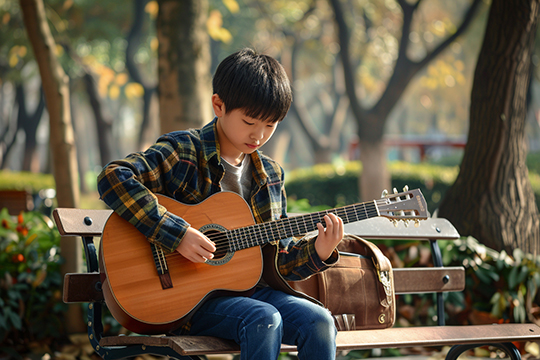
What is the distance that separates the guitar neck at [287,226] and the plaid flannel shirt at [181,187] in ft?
0.37

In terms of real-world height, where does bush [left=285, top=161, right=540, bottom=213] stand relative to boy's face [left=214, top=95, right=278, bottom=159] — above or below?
below

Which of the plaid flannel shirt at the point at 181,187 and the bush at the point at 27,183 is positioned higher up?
the plaid flannel shirt at the point at 181,187

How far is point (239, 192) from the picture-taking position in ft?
8.87

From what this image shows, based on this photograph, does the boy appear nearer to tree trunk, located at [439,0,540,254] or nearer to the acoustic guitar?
the acoustic guitar

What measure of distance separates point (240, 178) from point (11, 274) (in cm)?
187

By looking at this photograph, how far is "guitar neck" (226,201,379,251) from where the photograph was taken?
8.05 ft

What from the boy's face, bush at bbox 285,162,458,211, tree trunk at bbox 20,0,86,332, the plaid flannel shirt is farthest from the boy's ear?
bush at bbox 285,162,458,211

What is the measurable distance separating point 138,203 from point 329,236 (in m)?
0.83

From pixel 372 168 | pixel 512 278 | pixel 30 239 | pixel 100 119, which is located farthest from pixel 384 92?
pixel 100 119

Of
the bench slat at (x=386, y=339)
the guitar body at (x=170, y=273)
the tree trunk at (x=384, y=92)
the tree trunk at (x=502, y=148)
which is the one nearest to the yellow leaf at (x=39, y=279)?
the bench slat at (x=386, y=339)

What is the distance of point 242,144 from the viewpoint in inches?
99.8

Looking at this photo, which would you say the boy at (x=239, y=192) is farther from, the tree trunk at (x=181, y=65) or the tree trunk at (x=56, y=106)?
the tree trunk at (x=181, y=65)

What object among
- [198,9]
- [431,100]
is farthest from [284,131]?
[198,9]

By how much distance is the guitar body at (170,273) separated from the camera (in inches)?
87.8
